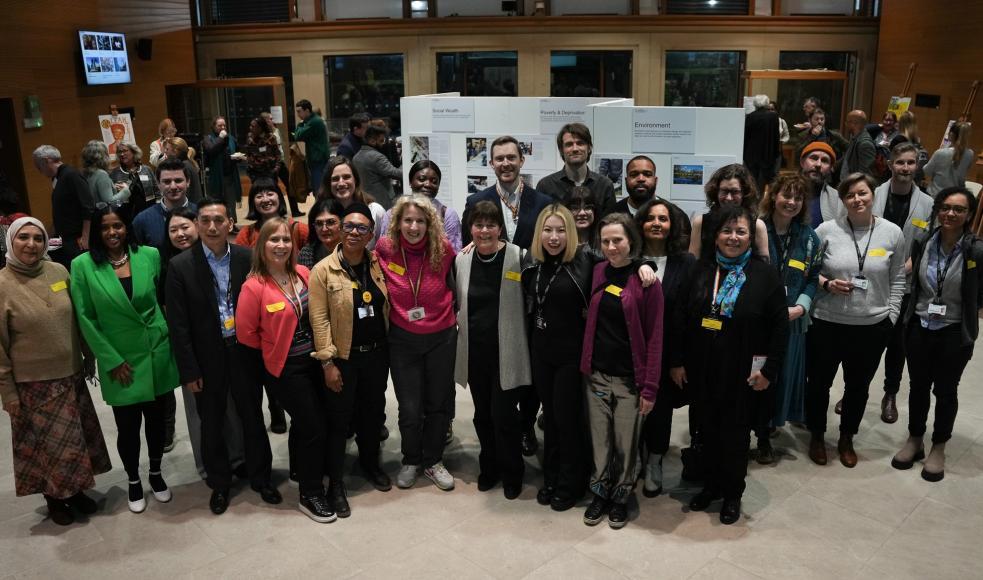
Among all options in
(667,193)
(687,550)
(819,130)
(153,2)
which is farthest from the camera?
(153,2)

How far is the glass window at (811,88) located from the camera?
43.5 ft

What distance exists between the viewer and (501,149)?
194 inches

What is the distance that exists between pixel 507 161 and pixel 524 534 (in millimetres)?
2310

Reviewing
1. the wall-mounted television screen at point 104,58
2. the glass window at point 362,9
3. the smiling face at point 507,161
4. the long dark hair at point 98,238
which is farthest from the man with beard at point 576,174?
the glass window at point 362,9

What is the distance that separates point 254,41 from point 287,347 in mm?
12515

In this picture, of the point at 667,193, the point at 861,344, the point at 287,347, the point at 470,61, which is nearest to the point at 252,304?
the point at 287,347

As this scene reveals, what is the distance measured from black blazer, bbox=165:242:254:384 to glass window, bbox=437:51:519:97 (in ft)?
36.7

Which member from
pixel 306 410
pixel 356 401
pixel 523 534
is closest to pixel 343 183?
pixel 356 401

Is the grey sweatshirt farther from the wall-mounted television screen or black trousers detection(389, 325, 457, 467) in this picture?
the wall-mounted television screen

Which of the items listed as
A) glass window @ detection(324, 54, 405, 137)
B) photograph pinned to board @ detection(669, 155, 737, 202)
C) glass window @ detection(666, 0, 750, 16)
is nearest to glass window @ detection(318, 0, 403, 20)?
glass window @ detection(324, 54, 405, 137)

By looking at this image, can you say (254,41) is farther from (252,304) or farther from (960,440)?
(960,440)

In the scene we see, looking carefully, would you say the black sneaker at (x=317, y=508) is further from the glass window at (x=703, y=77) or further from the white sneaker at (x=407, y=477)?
the glass window at (x=703, y=77)

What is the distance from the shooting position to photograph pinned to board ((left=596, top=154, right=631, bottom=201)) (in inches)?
267

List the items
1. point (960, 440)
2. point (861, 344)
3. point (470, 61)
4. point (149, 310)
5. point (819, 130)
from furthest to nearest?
point (470, 61) → point (819, 130) → point (960, 440) → point (861, 344) → point (149, 310)
